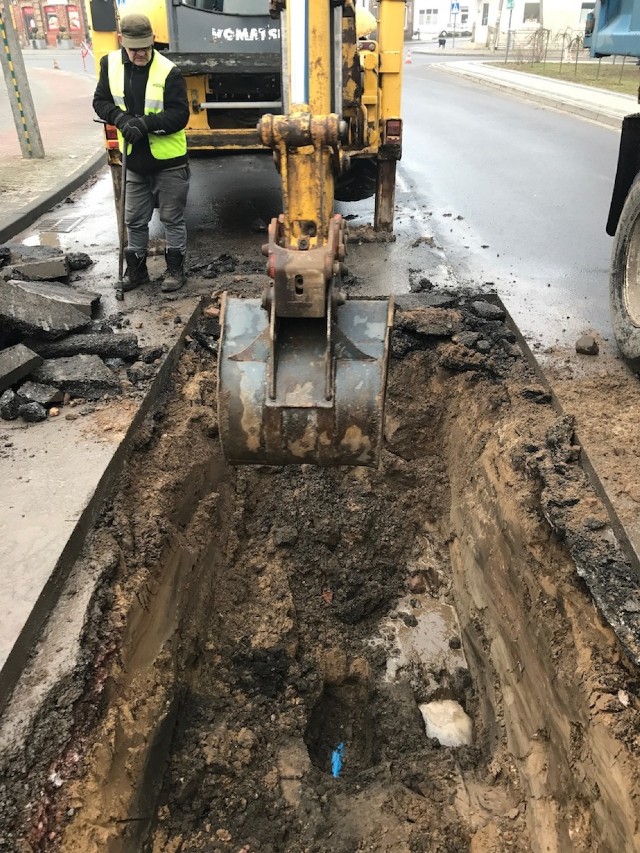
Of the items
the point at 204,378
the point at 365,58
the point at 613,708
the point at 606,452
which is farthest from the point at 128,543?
the point at 365,58

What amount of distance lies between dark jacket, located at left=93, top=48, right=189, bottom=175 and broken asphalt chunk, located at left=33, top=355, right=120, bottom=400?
2.20 m

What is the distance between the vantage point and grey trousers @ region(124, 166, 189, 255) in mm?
6121

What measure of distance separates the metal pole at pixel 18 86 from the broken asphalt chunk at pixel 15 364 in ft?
27.6

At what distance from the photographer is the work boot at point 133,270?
632 cm

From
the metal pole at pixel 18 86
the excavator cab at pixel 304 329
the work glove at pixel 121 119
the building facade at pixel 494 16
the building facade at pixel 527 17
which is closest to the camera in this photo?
the excavator cab at pixel 304 329

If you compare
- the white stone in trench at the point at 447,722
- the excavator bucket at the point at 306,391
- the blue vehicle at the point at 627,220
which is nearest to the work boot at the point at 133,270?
the excavator bucket at the point at 306,391

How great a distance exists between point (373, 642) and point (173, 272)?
154 inches

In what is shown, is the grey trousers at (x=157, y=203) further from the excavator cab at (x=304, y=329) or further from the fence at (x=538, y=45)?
the fence at (x=538, y=45)

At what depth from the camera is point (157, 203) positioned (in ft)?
20.8

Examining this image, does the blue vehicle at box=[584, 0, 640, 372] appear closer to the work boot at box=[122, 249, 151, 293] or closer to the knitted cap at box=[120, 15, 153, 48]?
the knitted cap at box=[120, 15, 153, 48]

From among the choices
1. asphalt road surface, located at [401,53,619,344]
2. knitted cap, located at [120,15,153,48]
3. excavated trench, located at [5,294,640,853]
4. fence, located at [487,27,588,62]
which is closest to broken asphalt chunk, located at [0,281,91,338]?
excavated trench, located at [5,294,640,853]

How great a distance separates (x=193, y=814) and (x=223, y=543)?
1.69 m

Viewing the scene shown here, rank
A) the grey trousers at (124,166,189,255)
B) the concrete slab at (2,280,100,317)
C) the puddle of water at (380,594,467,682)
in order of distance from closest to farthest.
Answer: the puddle of water at (380,594,467,682) → the concrete slab at (2,280,100,317) → the grey trousers at (124,166,189,255)

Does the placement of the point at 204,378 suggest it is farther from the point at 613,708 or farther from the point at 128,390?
the point at 613,708
